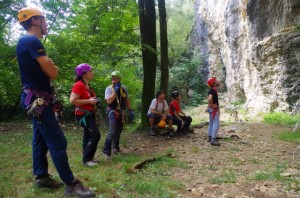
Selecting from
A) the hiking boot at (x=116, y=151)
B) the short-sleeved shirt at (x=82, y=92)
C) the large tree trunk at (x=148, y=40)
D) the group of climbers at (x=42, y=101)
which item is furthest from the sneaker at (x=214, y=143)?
the group of climbers at (x=42, y=101)

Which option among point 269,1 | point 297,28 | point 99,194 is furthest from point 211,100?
point 269,1

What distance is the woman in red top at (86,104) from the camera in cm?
533

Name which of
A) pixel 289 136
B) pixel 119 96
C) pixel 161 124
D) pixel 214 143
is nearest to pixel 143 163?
pixel 119 96

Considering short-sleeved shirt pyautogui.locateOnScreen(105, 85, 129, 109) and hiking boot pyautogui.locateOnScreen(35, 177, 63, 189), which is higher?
short-sleeved shirt pyautogui.locateOnScreen(105, 85, 129, 109)

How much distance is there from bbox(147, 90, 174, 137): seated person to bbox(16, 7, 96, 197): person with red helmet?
17.6 feet

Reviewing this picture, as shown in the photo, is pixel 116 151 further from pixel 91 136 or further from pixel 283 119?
pixel 283 119

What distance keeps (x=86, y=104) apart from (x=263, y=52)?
12.8 meters

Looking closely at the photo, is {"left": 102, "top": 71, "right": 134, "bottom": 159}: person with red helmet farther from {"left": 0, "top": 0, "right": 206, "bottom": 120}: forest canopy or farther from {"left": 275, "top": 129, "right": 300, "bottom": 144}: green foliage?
{"left": 275, "top": 129, "right": 300, "bottom": 144}: green foliage

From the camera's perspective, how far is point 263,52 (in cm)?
1574

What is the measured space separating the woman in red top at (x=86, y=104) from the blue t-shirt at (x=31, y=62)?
1407 millimetres

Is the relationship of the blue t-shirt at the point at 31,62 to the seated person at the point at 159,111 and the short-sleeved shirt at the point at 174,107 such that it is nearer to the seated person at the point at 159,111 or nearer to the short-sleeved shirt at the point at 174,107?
the seated person at the point at 159,111

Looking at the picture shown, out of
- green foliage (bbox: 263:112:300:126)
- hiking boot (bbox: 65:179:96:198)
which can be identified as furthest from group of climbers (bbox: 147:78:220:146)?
hiking boot (bbox: 65:179:96:198)

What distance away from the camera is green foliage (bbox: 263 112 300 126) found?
40.2 ft

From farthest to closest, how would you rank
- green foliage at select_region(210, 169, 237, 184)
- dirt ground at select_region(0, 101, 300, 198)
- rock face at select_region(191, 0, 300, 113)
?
rock face at select_region(191, 0, 300, 113)
green foliage at select_region(210, 169, 237, 184)
dirt ground at select_region(0, 101, 300, 198)
